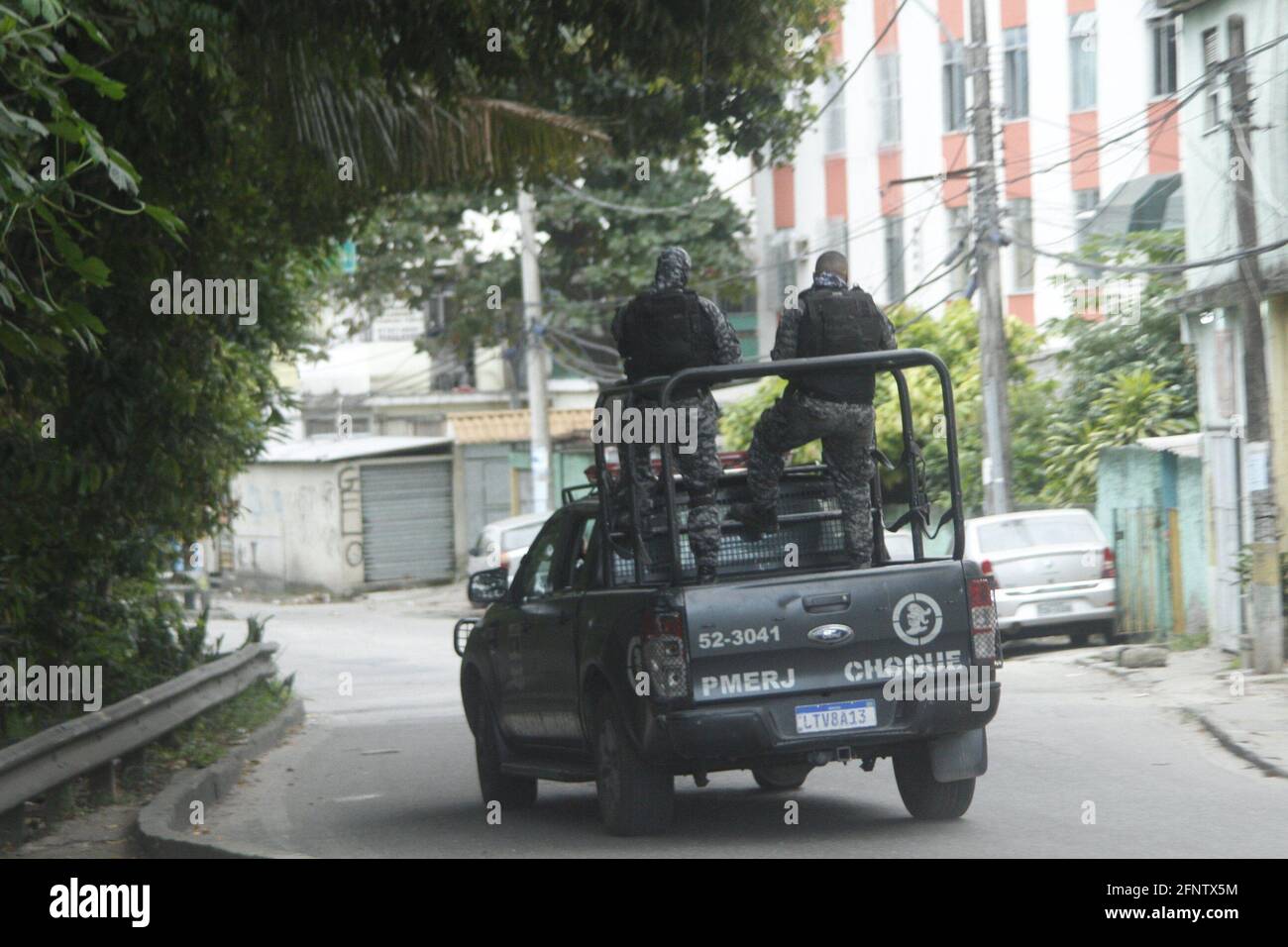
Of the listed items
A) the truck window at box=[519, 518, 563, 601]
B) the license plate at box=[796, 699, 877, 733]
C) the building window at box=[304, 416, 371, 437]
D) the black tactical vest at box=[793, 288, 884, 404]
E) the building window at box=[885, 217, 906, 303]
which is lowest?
the license plate at box=[796, 699, 877, 733]

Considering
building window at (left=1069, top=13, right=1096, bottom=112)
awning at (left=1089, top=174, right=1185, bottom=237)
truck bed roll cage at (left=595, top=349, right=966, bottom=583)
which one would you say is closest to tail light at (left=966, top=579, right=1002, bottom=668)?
truck bed roll cage at (left=595, top=349, right=966, bottom=583)

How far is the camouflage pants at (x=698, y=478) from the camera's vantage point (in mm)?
9336

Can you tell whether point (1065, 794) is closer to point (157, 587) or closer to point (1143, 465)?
point (157, 587)

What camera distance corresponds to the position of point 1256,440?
53.1 feet

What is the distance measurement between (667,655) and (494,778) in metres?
2.98

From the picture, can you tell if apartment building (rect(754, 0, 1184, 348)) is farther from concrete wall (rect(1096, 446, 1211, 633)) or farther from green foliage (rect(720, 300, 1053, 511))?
concrete wall (rect(1096, 446, 1211, 633))

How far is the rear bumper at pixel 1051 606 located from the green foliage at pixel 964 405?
6.72 metres

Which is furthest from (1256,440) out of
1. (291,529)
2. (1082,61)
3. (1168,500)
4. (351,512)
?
(291,529)

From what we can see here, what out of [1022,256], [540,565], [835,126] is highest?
[835,126]

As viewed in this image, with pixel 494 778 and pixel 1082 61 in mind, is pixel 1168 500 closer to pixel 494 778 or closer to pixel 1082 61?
pixel 494 778

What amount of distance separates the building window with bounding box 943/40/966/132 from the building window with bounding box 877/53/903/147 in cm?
130

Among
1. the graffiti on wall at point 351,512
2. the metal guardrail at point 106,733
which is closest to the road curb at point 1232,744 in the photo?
the metal guardrail at point 106,733

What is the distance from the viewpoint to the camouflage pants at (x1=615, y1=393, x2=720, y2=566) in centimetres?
934
